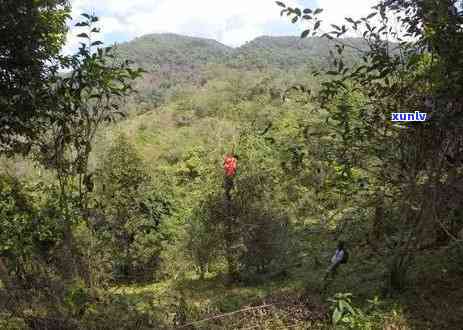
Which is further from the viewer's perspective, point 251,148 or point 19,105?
point 251,148

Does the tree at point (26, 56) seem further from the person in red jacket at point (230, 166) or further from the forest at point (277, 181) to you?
the person in red jacket at point (230, 166)

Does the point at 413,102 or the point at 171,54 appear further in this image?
the point at 171,54

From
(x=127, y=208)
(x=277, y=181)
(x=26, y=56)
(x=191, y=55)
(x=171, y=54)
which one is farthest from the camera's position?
(x=191, y=55)

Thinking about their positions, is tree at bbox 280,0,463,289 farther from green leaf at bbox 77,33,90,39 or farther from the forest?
green leaf at bbox 77,33,90,39

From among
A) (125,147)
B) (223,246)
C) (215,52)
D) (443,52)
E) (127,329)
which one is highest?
(215,52)

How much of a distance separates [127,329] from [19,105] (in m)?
2.63

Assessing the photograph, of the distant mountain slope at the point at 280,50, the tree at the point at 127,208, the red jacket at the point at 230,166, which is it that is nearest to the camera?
the red jacket at the point at 230,166

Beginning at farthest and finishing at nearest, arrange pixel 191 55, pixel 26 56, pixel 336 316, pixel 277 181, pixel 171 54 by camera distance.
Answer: pixel 191 55 < pixel 171 54 < pixel 277 181 < pixel 336 316 < pixel 26 56

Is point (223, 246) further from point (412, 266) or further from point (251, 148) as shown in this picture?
point (412, 266)

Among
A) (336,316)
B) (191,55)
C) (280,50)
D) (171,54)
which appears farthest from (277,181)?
(191,55)

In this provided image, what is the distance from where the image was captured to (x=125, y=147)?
43.8ft

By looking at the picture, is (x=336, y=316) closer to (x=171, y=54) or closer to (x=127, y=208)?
(x=127, y=208)

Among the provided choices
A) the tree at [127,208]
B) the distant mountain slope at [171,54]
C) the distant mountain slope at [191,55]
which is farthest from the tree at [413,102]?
the distant mountain slope at [171,54]

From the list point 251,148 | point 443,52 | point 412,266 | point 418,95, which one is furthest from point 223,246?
point 443,52
